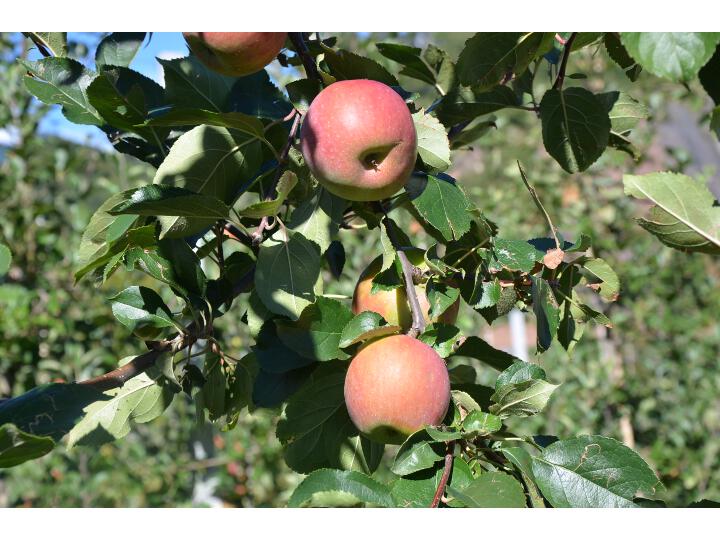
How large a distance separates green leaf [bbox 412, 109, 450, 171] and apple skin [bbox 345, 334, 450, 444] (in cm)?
23

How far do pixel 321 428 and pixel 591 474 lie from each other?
0.36m

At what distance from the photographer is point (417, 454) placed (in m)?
0.80

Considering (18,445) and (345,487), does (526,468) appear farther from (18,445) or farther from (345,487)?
(18,445)

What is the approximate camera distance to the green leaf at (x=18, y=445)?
662 millimetres

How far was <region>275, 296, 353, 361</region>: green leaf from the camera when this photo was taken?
0.91 metres

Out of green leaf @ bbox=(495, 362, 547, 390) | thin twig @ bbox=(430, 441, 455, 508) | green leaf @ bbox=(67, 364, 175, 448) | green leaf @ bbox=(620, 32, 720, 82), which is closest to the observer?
green leaf @ bbox=(620, 32, 720, 82)

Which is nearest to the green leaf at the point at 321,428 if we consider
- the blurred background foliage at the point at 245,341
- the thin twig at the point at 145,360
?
the thin twig at the point at 145,360

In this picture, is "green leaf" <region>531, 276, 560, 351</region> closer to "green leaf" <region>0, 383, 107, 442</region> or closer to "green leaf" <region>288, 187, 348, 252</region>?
"green leaf" <region>288, 187, 348, 252</region>

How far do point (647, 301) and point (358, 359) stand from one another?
270 centimetres

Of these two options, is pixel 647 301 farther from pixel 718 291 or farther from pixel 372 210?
pixel 372 210

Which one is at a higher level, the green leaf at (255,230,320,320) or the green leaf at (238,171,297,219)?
the green leaf at (238,171,297,219)

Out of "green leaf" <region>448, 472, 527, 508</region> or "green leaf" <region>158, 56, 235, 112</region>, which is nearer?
"green leaf" <region>448, 472, 527, 508</region>

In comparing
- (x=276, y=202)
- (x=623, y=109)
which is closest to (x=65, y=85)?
(x=276, y=202)

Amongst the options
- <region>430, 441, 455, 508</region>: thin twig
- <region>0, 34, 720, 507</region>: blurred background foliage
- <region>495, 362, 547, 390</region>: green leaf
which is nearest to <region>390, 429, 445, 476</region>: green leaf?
<region>430, 441, 455, 508</region>: thin twig
